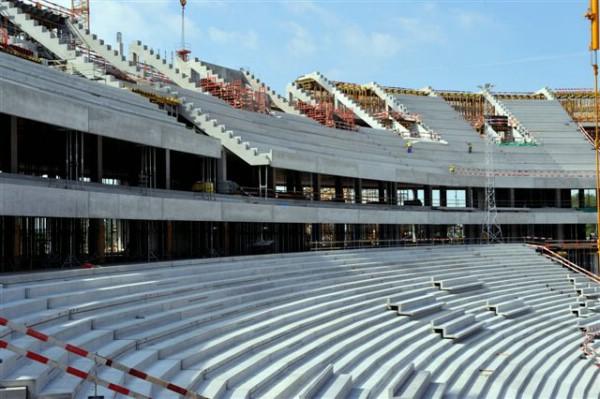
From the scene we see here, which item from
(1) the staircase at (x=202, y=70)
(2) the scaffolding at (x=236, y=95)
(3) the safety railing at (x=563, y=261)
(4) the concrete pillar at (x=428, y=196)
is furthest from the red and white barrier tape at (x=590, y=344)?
(1) the staircase at (x=202, y=70)

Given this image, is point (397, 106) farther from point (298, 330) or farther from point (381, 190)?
point (298, 330)

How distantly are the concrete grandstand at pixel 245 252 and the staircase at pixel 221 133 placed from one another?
0.10 metres

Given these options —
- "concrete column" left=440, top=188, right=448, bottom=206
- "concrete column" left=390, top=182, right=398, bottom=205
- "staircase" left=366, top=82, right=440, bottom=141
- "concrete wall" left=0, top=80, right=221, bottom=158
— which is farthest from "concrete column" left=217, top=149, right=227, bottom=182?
"staircase" left=366, top=82, right=440, bottom=141

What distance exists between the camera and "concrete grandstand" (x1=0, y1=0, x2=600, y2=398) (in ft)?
39.2

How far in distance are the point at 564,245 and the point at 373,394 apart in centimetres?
3580

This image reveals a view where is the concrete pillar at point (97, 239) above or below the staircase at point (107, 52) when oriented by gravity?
below

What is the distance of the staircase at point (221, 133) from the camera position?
95.2 feet

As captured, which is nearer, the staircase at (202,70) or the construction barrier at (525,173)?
the staircase at (202,70)

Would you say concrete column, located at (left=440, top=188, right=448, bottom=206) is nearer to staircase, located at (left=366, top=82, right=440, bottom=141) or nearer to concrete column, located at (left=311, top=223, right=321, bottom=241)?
staircase, located at (left=366, top=82, right=440, bottom=141)

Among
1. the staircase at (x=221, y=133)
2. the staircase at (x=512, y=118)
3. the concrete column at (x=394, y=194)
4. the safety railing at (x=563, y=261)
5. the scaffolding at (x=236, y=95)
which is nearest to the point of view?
the staircase at (x=221, y=133)

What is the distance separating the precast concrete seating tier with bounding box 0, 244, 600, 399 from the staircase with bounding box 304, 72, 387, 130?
27023 millimetres

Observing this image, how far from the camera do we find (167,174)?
24031 mm

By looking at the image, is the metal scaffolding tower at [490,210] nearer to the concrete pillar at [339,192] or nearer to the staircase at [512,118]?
the staircase at [512,118]

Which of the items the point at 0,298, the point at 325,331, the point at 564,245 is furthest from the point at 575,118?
the point at 0,298
